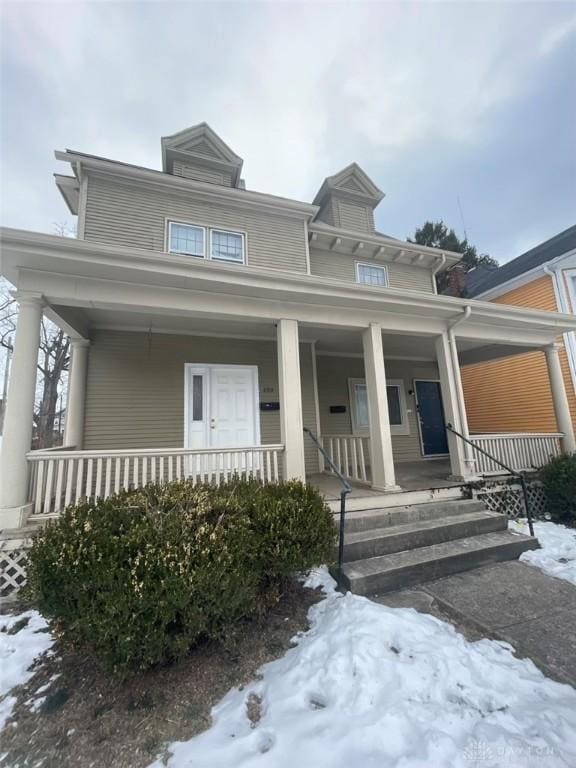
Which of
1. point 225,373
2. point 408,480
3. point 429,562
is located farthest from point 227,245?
point 429,562

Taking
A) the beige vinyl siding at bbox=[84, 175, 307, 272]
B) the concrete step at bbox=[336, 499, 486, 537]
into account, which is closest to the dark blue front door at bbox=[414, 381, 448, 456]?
the concrete step at bbox=[336, 499, 486, 537]

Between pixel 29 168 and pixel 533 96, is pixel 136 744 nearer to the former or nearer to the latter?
pixel 29 168

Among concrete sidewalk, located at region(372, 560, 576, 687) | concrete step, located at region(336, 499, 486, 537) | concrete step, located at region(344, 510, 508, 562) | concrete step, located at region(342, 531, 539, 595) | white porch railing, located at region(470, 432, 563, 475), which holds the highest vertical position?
white porch railing, located at region(470, 432, 563, 475)

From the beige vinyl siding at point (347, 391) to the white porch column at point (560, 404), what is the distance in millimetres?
2758

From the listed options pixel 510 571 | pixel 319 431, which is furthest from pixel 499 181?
pixel 510 571

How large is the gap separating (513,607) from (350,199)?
31.9 ft

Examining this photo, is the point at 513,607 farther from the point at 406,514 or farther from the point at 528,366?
the point at 528,366

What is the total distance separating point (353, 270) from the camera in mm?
8578

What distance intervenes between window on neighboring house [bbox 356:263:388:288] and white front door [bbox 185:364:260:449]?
4170 mm

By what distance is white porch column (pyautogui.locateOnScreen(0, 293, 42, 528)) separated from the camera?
11.2 feet

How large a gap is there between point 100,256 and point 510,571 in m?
5.70

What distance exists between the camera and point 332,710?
179cm

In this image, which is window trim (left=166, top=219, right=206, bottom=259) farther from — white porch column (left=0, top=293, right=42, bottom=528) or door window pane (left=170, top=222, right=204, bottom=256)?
white porch column (left=0, top=293, right=42, bottom=528)

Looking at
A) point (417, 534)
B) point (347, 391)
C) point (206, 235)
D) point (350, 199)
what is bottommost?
point (417, 534)
